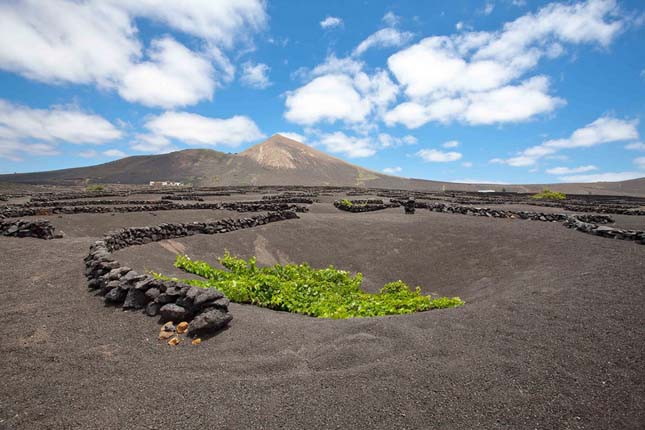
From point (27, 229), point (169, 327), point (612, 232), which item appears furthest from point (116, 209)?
point (612, 232)

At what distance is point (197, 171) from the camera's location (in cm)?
17938

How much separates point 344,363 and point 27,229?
17.5 metres

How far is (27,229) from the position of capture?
→ 15500 millimetres

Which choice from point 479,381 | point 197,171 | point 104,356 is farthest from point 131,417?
point 197,171

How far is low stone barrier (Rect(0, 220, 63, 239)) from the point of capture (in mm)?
15305

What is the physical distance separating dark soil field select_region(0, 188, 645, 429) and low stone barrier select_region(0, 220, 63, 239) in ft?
21.7

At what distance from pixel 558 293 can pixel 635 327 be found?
6.14ft

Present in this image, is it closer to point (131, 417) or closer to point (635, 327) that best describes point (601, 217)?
point (635, 327)

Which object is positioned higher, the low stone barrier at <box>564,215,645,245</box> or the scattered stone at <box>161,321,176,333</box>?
the low stone barrier at <box>564,215,645,245</box>

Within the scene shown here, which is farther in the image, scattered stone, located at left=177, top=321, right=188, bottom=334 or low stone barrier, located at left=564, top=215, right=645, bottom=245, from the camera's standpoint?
low stone barrier, located at left=564, top=215, right=645, bottom=245

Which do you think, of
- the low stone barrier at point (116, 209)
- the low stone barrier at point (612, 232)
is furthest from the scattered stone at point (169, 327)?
the low stone barrier at point (116, 209)

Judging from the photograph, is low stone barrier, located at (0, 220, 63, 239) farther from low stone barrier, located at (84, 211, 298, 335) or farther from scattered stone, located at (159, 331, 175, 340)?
scattered stone, located at (159, 331, 175, 340)

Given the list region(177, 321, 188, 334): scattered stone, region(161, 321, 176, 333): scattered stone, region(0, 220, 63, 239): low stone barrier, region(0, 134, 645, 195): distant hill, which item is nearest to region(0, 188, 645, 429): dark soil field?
region(161, 321, 176, 333): scattered stone

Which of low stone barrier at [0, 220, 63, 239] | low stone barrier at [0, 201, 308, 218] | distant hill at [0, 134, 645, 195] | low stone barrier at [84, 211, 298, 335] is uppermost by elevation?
distant hill at [0, 134, 645, 195]
